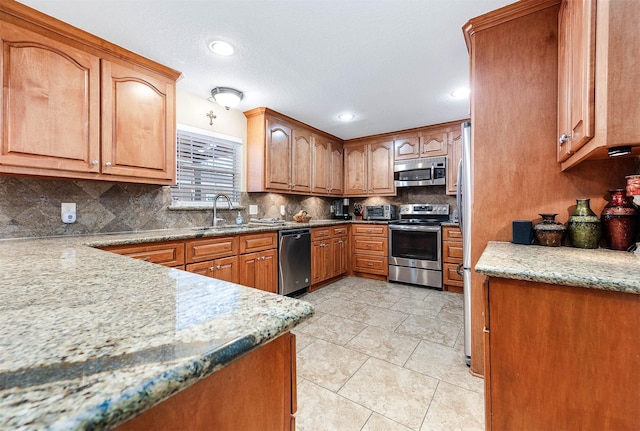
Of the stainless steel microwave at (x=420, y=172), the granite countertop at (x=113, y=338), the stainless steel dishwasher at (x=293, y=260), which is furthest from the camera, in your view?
the stainless steel microwave at (x=420, y=172)

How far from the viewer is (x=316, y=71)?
2459 millimetres

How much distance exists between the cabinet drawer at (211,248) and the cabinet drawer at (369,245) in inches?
86.2

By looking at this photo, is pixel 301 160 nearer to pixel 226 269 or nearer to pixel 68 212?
pixel 226 269

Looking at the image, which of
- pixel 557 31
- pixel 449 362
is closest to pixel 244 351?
pixel 449 362

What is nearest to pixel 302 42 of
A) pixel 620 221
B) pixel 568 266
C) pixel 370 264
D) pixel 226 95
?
pixel 226 95

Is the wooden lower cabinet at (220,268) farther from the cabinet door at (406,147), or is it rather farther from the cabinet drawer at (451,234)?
the cabinet door at (406,147)

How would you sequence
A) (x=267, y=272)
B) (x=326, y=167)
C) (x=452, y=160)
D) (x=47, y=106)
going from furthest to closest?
1. (x=326, y=167)
2. (x=452, y=160)
3. (x=267, y=272)
4. (x=47, y=106)

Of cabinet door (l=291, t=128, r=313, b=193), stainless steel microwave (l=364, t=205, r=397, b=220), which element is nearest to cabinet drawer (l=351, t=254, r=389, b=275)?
stainless steel microwave (l=364, t=205, r=397, b=220)

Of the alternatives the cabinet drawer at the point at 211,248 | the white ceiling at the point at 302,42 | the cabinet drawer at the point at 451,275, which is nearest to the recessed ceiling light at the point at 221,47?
the white ceiling at the point at 302,42

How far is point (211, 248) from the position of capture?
243cm

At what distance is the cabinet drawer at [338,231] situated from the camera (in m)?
4.05

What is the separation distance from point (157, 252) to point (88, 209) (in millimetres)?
745

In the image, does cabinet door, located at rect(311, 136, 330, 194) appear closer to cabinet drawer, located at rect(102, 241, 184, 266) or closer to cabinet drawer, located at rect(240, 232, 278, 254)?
cabinet drawer, located at rect(240, 232, 278, 254)

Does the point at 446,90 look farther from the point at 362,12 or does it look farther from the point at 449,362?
the point at 449,362
